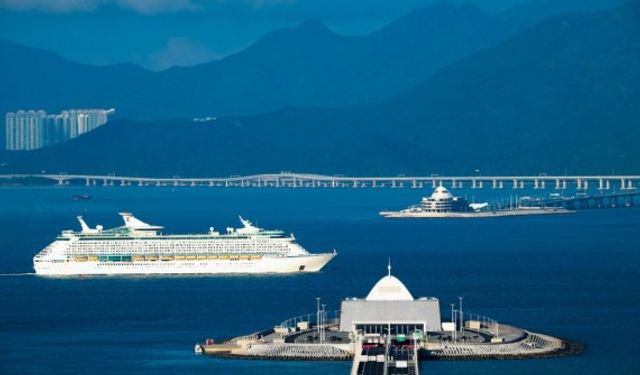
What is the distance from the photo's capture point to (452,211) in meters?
126

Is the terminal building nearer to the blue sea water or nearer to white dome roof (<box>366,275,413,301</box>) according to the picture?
white dome roof (<box>366,275,413,301</box>)

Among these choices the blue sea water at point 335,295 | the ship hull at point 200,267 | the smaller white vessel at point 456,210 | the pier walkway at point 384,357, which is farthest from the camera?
the smaller white vessel at point 456,210

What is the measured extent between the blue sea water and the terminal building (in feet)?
10.2

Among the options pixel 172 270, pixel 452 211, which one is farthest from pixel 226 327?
pixel 452 211

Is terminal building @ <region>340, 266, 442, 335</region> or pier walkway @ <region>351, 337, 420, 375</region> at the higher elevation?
terminal building @ <region>340, 266, 442, 335</region>

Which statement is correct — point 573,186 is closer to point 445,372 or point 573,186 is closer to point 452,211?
point 452,211

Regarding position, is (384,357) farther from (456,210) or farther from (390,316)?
(456,210)

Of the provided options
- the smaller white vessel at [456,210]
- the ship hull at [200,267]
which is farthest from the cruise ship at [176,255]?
the smaller white vessel at [456,210]

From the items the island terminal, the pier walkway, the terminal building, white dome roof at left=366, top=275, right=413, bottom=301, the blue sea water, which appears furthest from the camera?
white dome roof at left=366, top=275, right=413, bottom=301

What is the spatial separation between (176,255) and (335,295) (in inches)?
495

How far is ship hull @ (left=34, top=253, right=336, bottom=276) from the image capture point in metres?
70.7

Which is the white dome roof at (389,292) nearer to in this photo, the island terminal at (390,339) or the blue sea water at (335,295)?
the island terminal at (390,339)

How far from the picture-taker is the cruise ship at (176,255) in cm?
7081

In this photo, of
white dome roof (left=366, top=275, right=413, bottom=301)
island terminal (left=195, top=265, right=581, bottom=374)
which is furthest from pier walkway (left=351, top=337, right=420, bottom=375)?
white dome roof (left=366, top=275, right=413, bottom=301)
